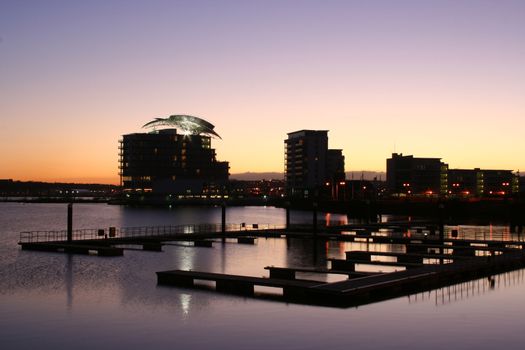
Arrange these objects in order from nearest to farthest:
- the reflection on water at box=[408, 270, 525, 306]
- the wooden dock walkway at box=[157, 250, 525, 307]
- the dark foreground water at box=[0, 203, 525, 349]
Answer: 1. the dark foreground water at box=[0, 203, 525, 349]
2. the wooden dock walkway at box=[157, 250, 525, 307]
3. the reflection on water at box=[408, 270, 525, 306]

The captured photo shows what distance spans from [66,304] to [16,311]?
3.27m

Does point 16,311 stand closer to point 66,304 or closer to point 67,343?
point 66,304

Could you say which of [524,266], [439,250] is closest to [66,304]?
[524,266]

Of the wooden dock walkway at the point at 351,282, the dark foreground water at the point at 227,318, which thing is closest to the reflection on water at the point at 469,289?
the dark foreground water at the point at 227,318

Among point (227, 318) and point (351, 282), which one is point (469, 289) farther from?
point (227, 318)

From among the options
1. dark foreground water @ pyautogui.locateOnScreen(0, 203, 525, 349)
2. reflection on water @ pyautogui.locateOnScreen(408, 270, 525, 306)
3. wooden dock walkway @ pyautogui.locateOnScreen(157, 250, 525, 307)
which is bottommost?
dark foreground water @ pyautogui.locateOnScreen(0, 203, 525, 349)

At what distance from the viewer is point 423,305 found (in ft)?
128

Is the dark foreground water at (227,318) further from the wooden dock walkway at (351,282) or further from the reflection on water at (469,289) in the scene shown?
the wooden dock walkway at (351,282)

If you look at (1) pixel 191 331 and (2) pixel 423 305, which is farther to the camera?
(2) pixel 423 305

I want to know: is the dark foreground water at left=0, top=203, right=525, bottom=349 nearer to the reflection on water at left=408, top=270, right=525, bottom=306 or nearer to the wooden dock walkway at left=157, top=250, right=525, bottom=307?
the reflection on water at left=408, top=270, right=525, bottom=306

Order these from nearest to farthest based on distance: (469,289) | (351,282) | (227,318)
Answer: (227,318), (351,282), (469,289)

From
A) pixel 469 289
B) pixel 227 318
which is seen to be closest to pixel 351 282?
pixel 227 318

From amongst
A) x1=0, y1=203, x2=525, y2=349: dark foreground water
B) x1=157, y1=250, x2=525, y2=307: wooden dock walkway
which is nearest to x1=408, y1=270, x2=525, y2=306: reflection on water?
x1=0, y1=203, x2=525, y2=349: dark foreground water

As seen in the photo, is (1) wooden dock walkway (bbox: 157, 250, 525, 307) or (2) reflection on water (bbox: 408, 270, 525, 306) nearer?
(1) wooden dock walkway (bbox: 157, 250, 525, 307)
